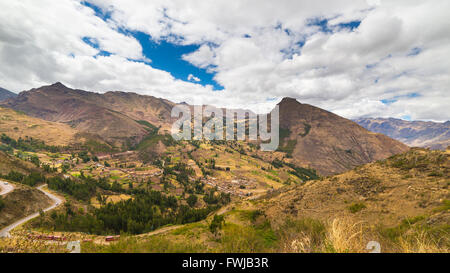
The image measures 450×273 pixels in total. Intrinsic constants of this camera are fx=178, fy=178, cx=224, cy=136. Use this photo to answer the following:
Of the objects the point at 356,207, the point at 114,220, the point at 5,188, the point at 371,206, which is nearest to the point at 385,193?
the point at 371,206

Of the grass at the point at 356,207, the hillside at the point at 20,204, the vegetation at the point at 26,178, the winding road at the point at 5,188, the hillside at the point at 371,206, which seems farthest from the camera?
the vegetation at the point at 26,178

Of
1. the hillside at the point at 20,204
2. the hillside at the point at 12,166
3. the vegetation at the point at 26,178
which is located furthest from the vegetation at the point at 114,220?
the hillside at the point at 12,166

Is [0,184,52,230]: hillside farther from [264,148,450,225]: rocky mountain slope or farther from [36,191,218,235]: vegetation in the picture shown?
[264,148,450,225]: rocky mountain slope

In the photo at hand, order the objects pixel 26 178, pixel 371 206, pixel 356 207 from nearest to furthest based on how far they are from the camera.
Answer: pixel 371 206
pixel 356 207
pixel 26 178

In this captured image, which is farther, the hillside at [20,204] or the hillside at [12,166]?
the hillside at [12,166]

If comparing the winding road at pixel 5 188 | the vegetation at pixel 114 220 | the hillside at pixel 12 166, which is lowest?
the vegetation at pixel 114 220

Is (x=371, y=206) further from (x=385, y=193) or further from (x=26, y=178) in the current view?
(x=26, y=178)

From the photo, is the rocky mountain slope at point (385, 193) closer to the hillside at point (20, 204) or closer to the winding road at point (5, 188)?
the hillside at point (20, 204)

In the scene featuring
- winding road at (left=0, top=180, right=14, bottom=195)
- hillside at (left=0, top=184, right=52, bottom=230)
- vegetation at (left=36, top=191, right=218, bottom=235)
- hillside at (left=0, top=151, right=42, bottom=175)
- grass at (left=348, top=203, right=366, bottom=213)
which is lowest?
vegetation at (left=36, top=191, right=218, bottom=235)

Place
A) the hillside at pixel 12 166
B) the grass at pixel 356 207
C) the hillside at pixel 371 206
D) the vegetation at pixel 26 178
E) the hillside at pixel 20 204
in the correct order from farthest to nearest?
the hillside at pixel 12 166 < the vegetation at pixel 26 178 < the hillside at pixel 20 204 < the grass at pixel 356 207 < the hillside at pixel 371 206

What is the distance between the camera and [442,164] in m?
26.6

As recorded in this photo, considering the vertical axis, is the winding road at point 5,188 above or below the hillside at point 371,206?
below

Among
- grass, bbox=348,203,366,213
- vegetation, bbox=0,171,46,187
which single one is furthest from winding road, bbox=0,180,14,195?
grass, bbox=348,203,366,213
